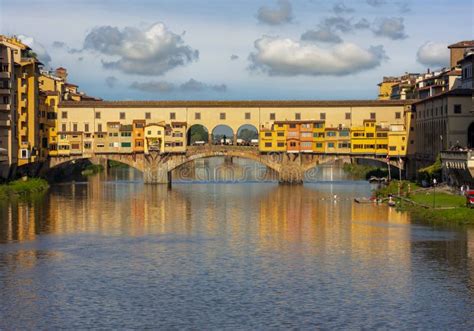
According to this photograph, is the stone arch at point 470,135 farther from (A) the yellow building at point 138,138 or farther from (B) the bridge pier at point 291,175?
(A) the yellow building at point 138,138

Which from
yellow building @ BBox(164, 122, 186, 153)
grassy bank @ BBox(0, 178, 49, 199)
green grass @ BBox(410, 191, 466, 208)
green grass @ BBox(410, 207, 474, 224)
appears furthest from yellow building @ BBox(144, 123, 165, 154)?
green grass @ BBox(410, 207, 474, 224)

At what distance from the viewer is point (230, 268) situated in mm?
40812

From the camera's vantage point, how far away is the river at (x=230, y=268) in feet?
105

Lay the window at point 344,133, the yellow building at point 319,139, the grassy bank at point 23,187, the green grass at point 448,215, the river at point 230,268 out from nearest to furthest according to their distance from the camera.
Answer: the river at point 230,268 → the green grass at point 448,215 → the grassy bank at point 23,187 → the window at point 344,133 → the yellow building at point 319,139

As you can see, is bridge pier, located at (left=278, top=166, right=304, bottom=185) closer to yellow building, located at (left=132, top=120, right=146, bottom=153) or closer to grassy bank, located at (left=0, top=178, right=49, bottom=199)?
yellow building, located at (left=132, top=120, right=146, bottom=153)

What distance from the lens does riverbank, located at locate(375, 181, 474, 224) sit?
57250mm

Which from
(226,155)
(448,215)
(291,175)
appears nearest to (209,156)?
(226,155)

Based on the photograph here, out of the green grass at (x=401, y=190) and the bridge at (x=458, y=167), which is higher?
the bridge at (x=458, y=167)

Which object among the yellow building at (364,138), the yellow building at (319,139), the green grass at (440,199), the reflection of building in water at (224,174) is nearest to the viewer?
the green grass at (440,199)

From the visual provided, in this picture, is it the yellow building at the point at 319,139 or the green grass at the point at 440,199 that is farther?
the yellow building at the point at 319,139

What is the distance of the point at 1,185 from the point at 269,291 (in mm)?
47996

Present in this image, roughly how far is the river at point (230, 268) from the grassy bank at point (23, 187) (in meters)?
6.85

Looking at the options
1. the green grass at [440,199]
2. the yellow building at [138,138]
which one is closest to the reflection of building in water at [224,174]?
the yellow building at [138,138]

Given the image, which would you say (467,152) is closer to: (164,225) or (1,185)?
(164,225)
